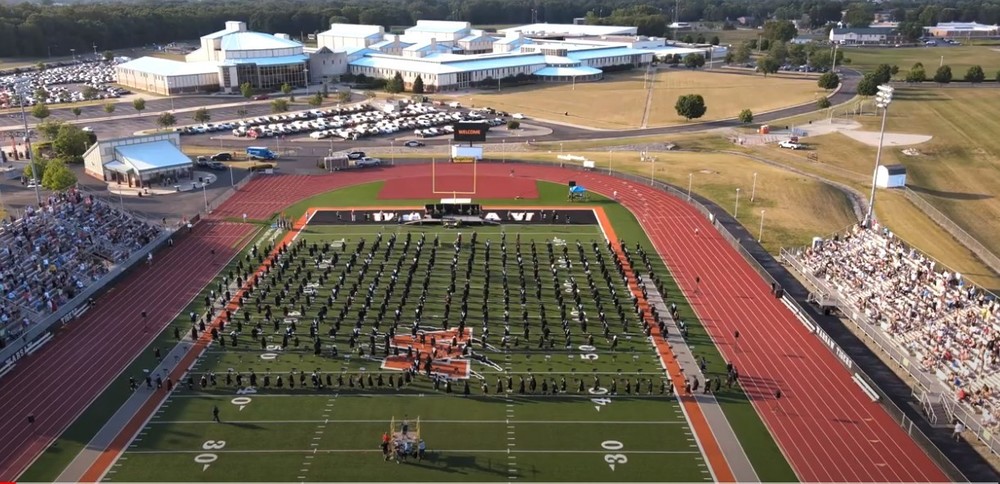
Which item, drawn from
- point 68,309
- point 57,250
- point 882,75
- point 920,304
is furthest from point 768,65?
point 68,309

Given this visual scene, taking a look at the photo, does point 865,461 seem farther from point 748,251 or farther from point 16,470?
point 16,470

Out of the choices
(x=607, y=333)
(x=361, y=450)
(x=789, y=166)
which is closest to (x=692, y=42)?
(x=789, y=166)

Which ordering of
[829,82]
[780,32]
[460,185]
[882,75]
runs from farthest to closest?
1. [780,32]
2. [829,82]
3. [882,75]
4. [460,185]

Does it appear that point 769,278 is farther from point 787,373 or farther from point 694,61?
point 694,61

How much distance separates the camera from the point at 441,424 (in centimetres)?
2880

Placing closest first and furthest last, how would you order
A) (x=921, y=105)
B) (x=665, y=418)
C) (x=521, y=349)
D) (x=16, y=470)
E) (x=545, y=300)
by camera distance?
(x=16, y=470)
(x=665, y=418)
(x=521, y=349)
(x=545, y=300)
(x=921, y=105)

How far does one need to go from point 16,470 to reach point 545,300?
24.7 m

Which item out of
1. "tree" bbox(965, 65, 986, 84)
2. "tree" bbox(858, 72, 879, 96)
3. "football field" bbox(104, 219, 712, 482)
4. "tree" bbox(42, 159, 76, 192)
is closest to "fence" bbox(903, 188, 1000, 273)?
"football field" bbox(104, 219, 712, 482)

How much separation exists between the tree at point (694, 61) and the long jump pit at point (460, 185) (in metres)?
96.8

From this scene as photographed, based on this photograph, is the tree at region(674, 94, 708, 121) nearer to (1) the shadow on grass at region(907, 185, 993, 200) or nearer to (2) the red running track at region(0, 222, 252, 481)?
(1) the shadow on grass at region(907, 185, 993, 200)

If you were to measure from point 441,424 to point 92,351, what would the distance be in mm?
18121

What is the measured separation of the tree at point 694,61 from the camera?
15638 cm

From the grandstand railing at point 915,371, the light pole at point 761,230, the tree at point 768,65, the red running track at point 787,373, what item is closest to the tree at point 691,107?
the red running track at point 787,373

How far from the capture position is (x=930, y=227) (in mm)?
56062
